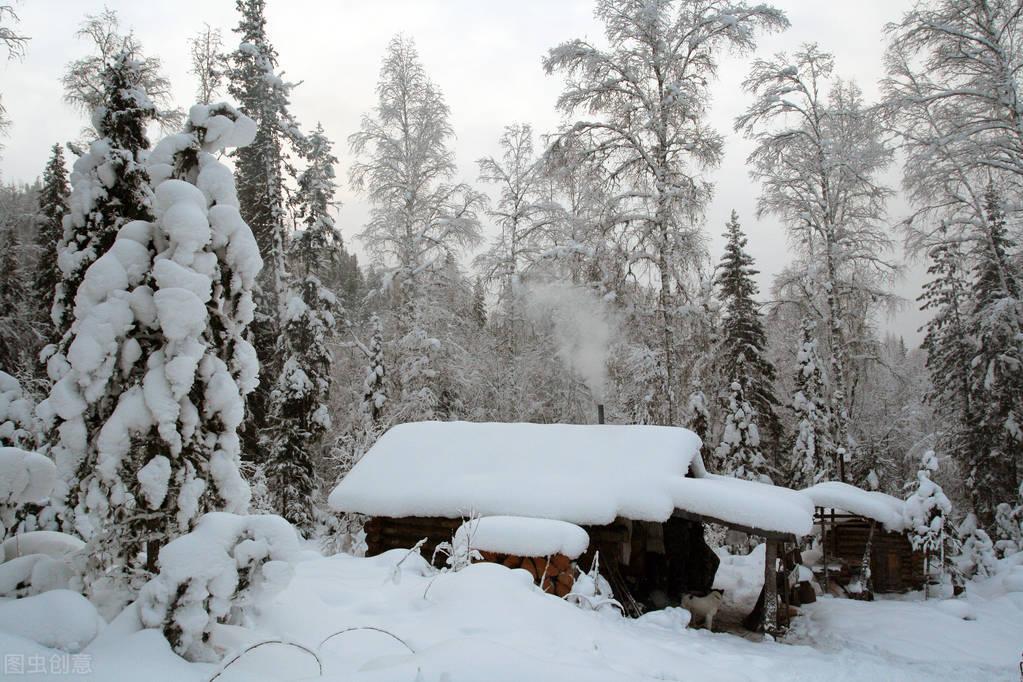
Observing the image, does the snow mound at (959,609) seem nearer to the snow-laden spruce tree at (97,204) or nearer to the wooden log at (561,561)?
the wooden log at (561,561)

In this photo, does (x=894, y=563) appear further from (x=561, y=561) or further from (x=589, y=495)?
(x=561, y=561)

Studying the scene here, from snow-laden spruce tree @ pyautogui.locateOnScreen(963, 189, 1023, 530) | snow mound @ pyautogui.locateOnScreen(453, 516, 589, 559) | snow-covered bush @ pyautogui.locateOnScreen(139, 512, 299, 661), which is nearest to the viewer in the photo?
snow-covered bush @ pyautogui.locateOnScreen(139, 512, 299, 661)

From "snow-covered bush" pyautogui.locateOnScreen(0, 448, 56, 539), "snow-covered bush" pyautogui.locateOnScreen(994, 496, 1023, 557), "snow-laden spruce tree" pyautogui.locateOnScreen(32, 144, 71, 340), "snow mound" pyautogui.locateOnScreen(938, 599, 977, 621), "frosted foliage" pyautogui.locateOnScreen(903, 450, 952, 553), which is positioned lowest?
"snow mound" pyautogui.locateOnScreen(938, 599, 977, 621)

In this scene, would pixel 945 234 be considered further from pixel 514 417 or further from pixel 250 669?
pixel 250 669

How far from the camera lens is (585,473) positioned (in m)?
10.8

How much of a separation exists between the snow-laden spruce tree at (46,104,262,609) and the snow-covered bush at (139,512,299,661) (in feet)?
3.20

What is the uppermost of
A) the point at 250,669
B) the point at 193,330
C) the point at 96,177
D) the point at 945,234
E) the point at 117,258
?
the point at 945,234

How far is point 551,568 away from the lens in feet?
26.8

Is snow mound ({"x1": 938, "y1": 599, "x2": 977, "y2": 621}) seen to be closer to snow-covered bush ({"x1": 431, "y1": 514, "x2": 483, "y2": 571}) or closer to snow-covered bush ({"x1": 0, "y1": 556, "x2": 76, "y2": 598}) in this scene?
snow-covered bush ({"x1": 431, "y1": 514, "x2": 483, "y2": 571})

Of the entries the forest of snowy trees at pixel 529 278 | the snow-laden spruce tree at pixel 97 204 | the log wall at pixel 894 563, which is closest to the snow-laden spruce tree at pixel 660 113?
the forest of snowy trees at pixel 529 278

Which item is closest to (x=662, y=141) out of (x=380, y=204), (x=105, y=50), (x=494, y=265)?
(x=494, y=265)

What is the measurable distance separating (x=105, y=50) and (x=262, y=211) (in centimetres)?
575

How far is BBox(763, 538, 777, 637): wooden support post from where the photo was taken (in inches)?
403

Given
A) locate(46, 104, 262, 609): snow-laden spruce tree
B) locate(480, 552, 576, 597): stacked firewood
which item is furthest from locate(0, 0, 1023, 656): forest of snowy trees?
locate(480, 552, 576, 597): stacked firewood
